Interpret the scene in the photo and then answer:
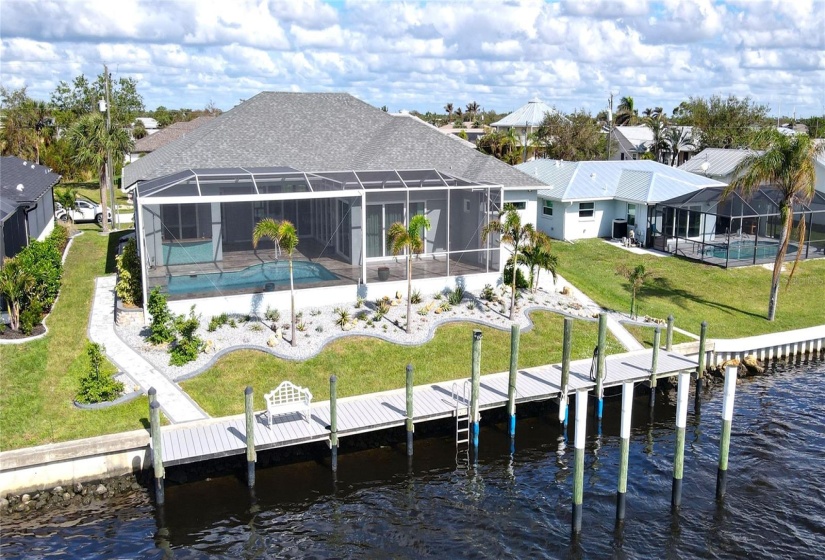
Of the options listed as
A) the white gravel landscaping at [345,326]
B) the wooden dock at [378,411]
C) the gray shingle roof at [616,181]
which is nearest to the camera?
the wooden dock at [378,411]

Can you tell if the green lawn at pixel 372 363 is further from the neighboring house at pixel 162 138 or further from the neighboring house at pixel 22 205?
the neighboring house at pixel 162 138

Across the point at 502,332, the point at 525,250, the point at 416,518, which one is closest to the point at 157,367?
the point at 416,518

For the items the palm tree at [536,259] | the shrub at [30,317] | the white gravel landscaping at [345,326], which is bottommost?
the white gravel landscaping at [345,326]

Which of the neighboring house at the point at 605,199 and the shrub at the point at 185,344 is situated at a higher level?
the neighboring house at the point at 605,199

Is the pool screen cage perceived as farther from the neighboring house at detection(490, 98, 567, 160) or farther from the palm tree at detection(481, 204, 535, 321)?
the neighboring house at detection(490, 98, 567, 160)

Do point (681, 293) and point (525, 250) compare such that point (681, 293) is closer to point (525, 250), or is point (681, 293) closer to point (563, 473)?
point (525, 250)

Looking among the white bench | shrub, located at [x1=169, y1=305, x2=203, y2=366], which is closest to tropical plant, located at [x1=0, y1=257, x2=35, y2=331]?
shrub, located at [x1=169, y1=305, x2=203, y2=366]

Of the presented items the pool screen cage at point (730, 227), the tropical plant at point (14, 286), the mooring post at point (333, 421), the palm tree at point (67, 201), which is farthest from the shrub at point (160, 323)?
the pool screen cage at point (730, 227)

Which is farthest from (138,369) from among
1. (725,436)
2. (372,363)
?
(725,436)
